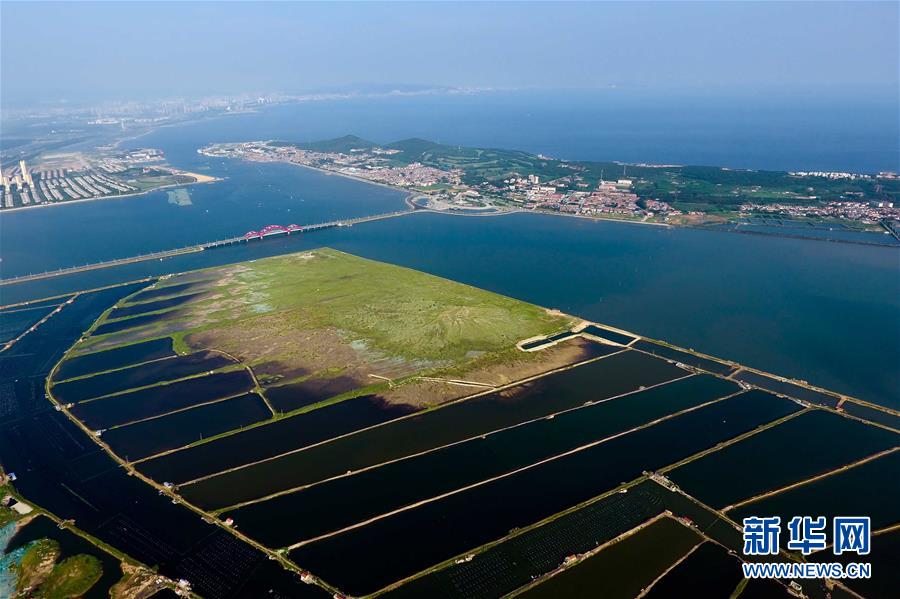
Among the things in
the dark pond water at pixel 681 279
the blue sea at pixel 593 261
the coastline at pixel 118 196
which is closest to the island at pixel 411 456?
the dark pond water at pixel 681 279

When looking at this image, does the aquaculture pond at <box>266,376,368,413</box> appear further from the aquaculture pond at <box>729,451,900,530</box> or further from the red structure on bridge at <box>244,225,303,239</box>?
the red structure on bridge at <box>244,225,303,239</box>

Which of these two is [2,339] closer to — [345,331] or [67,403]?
[67,403]

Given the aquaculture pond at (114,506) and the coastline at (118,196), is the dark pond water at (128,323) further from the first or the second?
the coastline at (118,196)

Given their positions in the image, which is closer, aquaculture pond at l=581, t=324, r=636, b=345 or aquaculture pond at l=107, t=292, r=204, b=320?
aquaculture pond at l=581, t=324, r=636, b=345

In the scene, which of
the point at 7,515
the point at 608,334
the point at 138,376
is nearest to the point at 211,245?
the point at 138,376

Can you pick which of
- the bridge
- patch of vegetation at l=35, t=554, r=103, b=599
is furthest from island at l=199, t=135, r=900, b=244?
patch of vegetation at l=35, t=554, r=103, b=599

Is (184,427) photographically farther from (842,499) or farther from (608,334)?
(842,499)

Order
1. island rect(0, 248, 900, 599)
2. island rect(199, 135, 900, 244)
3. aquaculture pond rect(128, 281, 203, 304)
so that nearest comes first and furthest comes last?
island rect(0, 248, 900, 599)
aquaculture pond rect(128, 281, 203, 304)
island rect(199, 135, 900, 244)

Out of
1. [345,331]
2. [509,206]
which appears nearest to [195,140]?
[509,206]
